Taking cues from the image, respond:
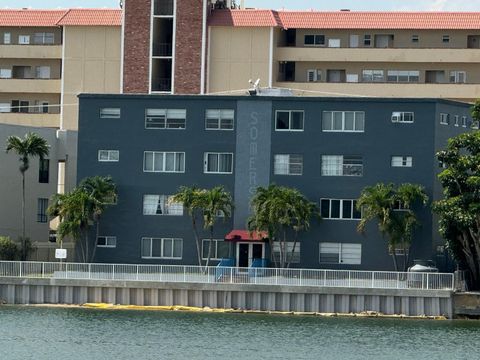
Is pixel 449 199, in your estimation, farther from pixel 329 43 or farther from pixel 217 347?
pixel 329 43

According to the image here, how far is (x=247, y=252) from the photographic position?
97812mm

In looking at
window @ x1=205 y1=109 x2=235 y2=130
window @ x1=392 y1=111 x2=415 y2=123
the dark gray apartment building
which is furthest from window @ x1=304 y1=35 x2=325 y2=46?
window @ x1=392 y1=111 x2=415 y2=123

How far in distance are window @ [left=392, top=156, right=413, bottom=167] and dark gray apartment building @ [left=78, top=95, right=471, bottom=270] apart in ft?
0.19

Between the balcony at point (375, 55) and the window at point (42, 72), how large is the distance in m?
18.4

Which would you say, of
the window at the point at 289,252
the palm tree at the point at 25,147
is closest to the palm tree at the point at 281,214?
the window at the point at 289,252

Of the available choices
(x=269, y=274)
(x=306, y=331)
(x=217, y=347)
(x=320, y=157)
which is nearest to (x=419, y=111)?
A: (x=320, y=157)

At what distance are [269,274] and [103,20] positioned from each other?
137 ft

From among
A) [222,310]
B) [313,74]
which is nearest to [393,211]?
[222,310]

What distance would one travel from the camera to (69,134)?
362 feet

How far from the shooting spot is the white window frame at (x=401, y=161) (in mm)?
96812

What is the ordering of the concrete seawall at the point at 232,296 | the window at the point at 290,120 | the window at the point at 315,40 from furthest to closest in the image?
1. the window at the point at 315,40
2. the window at the point at 290,120
3. the concrete seawall at the point at 232,296

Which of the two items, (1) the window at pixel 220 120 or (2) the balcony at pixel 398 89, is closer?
(1) the window at pixel 220 120

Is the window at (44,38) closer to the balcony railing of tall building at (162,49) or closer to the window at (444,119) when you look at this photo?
the balcony railing of tall building at (162,49)

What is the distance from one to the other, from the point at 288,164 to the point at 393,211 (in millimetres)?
7092
